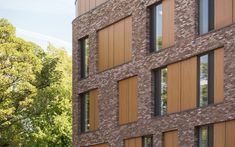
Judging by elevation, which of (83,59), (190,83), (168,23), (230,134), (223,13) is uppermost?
(168,23)

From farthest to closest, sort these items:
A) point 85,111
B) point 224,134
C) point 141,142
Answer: point 85,111 < point 141,142 < point 224,134

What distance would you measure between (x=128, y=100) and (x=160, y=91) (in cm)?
234

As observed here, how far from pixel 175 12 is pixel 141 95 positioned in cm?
412

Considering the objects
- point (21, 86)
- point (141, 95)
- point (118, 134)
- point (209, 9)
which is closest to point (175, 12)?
point (209, 9)

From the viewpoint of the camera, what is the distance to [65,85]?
42375mm

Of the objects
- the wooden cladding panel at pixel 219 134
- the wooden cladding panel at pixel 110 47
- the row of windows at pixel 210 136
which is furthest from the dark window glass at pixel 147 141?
the wooden cladding panel at pixel 110 47

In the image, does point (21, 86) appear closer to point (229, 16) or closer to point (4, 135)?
point (4, 135)

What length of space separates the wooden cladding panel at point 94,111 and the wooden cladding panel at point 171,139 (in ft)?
20.0

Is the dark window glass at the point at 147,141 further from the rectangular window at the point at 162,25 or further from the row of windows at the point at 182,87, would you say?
the rectangular window at the point at 162,25

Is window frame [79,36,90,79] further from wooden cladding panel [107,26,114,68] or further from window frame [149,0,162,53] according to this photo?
window frame [149,0,162,53]

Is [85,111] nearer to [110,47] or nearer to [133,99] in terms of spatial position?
[110,47]

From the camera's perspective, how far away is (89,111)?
113 feet

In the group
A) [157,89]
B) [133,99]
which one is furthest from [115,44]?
[157,89]

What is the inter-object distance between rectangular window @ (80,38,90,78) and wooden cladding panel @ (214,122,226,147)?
36.6ft
